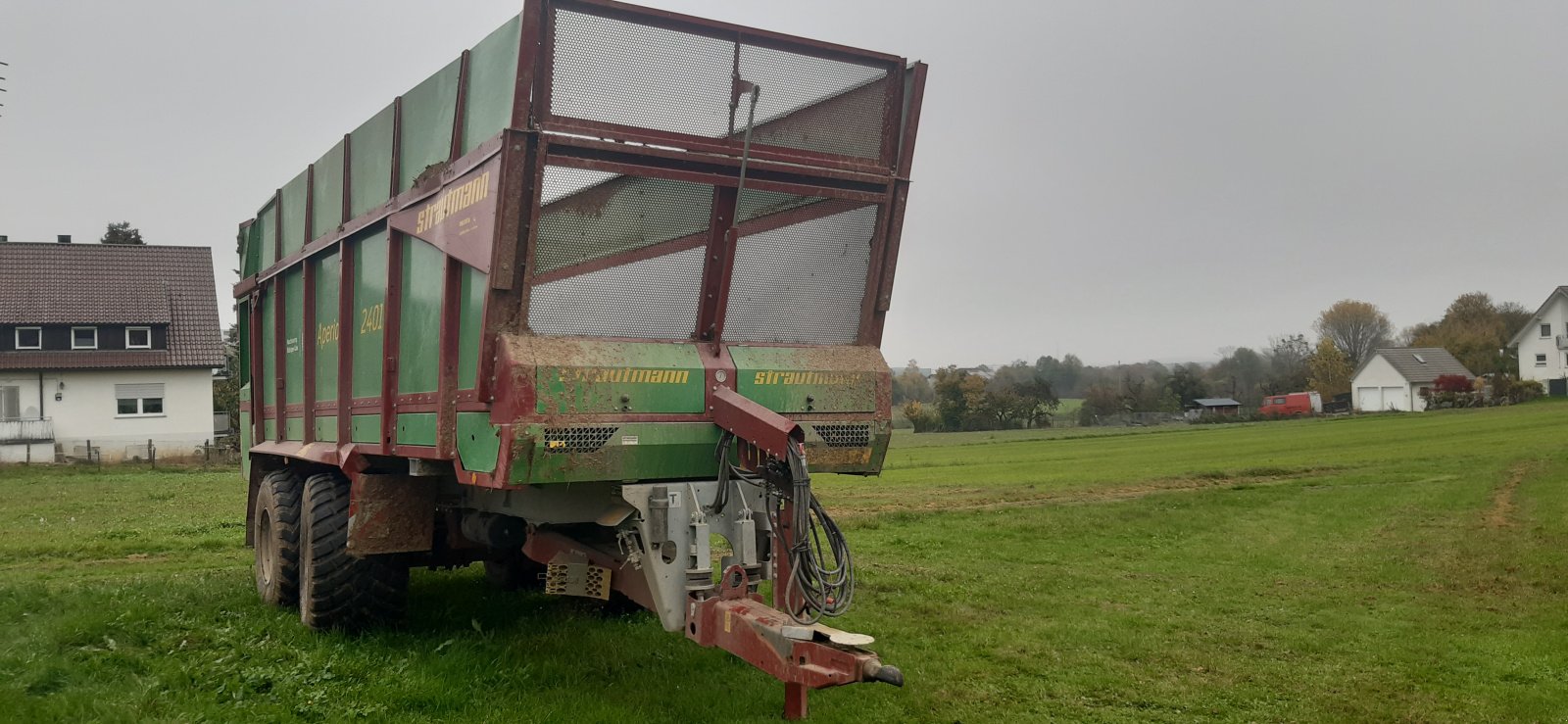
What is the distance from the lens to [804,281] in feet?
23.7

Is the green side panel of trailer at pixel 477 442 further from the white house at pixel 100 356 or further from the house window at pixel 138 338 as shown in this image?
the house window at pixel 138 338

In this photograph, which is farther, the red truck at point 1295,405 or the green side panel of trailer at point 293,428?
the red truck at point 1295,405

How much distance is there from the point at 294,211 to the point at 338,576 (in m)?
3.54

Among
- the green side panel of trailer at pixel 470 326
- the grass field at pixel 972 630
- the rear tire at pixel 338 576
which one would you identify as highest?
the green side panel of trailer at pixel 470 326

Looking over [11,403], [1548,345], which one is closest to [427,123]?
[11,403]

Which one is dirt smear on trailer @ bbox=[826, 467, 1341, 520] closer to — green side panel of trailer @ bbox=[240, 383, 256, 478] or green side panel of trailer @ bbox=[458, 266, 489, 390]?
green side panel of trailer @ bbox=[240, 383, 256, 478]

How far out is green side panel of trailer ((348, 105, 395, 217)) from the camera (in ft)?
25.8

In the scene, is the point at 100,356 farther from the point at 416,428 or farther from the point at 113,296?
the point at 416,428

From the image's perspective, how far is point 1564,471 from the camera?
22.7m

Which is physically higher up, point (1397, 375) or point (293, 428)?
point (1397, 375)

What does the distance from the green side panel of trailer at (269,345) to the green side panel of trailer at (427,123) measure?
3.55 metres

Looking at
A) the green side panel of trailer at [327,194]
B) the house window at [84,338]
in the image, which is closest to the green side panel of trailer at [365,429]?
the green side panel of trailer at [327,194]

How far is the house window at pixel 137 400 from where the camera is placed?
3953 cm

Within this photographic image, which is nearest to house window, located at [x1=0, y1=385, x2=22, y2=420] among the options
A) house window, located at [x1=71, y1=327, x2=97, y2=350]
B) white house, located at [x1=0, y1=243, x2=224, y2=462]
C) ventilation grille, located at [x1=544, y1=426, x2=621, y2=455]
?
white house, located at [x1=0, y1=243, x2=224, y2=462]
